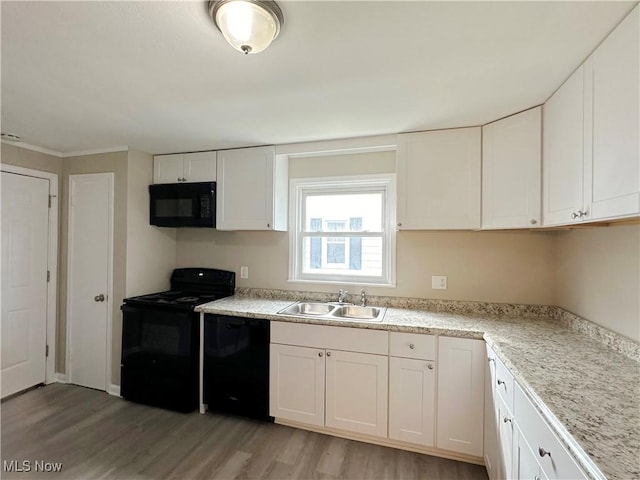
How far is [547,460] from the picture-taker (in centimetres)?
101

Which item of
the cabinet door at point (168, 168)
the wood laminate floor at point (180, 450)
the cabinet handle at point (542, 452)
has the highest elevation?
Answer: the cabinet door at point (168, 168)

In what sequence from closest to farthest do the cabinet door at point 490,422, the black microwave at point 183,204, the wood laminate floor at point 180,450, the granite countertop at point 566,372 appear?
the granite countertop at point 566,372
the cabinet door at point 490,422
the wood laminate floor at point 180,450
the black microwave at point 183,204

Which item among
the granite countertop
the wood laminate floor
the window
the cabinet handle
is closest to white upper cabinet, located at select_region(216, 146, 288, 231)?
the window

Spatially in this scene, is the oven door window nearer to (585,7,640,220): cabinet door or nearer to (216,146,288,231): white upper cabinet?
(216,146,288,231): white upper cabinet

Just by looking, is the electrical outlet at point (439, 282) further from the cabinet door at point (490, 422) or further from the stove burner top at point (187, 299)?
the stove burner top at point (187, 299)

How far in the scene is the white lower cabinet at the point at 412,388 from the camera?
1.95 meters

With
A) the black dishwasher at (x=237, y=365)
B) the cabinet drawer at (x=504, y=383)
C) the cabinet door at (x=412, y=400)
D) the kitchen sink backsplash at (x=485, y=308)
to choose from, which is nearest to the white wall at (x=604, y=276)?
the kitchen sink backsplash at (x=485, y=308)

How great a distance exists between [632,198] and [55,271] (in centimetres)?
419

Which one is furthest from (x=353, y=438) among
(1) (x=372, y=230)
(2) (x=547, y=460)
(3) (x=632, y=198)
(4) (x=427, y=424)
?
(3) (x=632, y=198)

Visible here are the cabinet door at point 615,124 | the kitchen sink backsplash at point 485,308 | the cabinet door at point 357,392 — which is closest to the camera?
the cabinet door at point 615,124

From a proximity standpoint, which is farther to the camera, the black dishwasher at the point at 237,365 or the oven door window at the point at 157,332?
the oven door window at the point at 157,332

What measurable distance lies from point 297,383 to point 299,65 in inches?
82.0

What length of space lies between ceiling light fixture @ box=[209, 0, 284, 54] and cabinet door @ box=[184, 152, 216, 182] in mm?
1767

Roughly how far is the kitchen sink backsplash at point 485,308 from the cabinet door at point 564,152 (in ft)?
2.15
